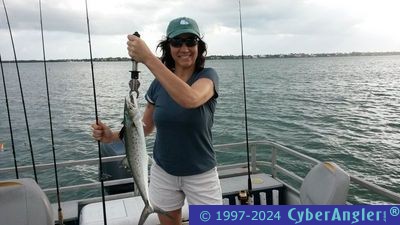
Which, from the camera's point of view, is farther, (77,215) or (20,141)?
(20,141)

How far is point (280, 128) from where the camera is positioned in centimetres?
2212

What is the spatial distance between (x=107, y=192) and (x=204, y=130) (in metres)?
4.56

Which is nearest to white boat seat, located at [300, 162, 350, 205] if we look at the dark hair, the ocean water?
the dark hair

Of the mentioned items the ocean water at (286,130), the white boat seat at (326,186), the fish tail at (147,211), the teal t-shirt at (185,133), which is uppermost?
the teal t-shirt at (185,133)

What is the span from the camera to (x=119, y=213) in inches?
186

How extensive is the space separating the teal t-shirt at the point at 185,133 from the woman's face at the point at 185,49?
139 millimetres

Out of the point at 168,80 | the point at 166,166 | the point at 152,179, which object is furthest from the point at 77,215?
the point at 168,80

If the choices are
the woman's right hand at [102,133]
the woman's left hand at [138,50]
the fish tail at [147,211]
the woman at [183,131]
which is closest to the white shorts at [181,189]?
the woman at [183,131]

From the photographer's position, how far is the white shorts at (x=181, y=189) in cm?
313

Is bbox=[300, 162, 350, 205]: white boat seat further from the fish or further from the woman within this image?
the fish

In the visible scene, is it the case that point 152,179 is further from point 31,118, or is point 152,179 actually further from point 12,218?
point 31,118

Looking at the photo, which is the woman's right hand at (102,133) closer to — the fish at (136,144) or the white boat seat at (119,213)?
the fish at (136,144)

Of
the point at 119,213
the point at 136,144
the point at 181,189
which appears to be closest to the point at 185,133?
the point at 136,144

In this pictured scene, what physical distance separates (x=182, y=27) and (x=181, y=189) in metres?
1.41
